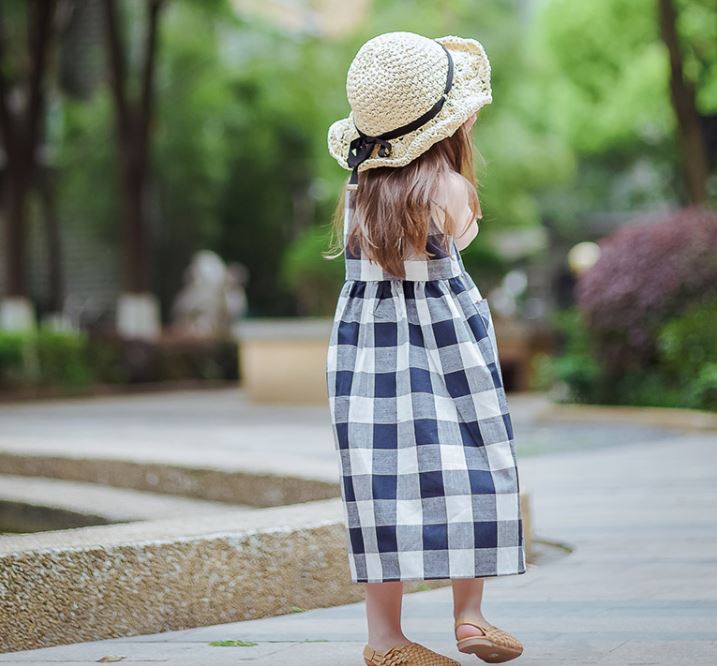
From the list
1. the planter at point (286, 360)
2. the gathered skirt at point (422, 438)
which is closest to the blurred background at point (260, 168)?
the planter at point (286, 360)

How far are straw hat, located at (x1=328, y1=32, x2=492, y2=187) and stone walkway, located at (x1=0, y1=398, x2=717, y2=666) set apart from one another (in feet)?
4.30

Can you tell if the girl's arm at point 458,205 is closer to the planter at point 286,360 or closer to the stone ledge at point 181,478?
the stone ledge at point 181,478

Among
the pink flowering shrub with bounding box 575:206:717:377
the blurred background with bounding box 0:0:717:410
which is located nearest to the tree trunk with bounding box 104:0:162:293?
the blurred background with bounding box 0:0:717:410

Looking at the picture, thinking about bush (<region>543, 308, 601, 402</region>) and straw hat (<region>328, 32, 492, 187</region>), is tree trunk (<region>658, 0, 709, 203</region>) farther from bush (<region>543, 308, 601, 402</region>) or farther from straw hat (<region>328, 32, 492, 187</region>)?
straw hat (<region>328, 32, 492, 187</region>)

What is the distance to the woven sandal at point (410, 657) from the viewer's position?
352 centimetres

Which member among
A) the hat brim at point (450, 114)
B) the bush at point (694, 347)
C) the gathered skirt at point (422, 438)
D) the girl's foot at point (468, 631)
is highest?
the hat brim at point (450, 114)

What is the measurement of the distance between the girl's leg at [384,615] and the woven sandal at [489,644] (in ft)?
0.48

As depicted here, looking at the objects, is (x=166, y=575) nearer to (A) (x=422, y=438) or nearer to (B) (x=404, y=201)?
(A) (x=422, y=438)

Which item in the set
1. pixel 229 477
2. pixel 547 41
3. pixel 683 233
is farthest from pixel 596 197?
pixel 229 477

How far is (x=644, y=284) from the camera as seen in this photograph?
41.5ft

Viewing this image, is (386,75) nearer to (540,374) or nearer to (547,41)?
(540,374)

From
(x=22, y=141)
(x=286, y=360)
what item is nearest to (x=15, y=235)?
(x=22, y=141)

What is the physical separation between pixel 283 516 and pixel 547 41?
28147mm

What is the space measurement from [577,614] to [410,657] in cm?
96
